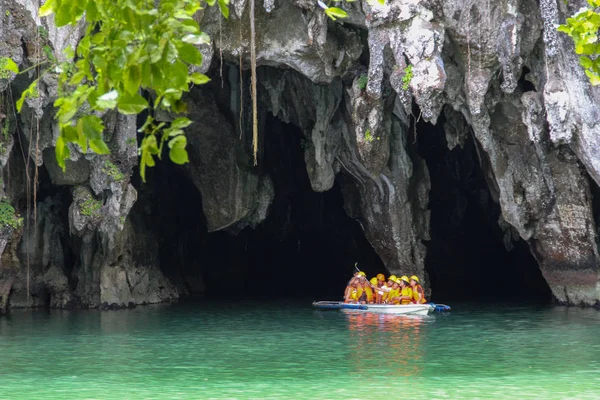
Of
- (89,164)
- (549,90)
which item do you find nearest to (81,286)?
(89,164)

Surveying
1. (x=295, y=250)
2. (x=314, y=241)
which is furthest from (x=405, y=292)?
(x=295, y=250)

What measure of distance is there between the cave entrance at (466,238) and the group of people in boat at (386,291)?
19.1ft

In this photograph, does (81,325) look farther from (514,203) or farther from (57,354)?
(514,203)

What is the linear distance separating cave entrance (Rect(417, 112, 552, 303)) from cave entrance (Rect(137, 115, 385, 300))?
2393 millimetres

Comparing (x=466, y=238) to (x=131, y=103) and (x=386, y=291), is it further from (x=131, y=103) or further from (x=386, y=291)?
(x=131, y=103)

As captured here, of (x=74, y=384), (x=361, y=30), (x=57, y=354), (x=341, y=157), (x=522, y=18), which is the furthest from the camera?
(x=341, y=157)

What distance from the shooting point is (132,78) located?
3975 mm

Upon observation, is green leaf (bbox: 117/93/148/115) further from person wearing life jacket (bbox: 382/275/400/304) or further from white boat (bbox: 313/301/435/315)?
person wearing life jacket (bbox: 382/275/400/304)

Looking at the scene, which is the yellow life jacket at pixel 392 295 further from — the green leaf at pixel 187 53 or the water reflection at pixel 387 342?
the green leaf at pixel 187 53

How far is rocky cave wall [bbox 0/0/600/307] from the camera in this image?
18281 mm

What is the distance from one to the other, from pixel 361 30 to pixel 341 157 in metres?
3.84

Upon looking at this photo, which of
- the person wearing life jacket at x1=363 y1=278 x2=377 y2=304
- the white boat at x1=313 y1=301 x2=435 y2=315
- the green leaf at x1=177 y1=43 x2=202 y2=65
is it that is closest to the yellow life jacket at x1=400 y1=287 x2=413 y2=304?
the white boat at x1=313 y1=301 x2=435 y2=315

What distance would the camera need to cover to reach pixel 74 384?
38.1 feet

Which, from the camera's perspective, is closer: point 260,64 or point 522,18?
point 522,18
